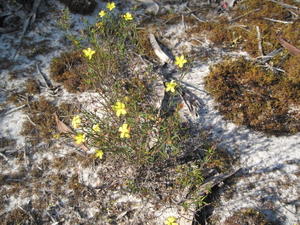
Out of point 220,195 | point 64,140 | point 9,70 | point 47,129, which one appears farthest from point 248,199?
point 9,70

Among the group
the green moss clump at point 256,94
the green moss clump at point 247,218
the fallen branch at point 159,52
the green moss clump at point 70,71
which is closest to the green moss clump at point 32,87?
the green moss clump at point 70,71

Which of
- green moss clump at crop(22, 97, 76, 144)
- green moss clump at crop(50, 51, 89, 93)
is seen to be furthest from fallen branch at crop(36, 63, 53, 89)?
green moss clump at crop(22, 97, 76, 144)

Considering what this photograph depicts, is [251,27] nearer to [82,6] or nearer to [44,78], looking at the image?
[82,6]

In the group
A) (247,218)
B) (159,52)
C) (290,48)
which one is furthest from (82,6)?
(247,218)

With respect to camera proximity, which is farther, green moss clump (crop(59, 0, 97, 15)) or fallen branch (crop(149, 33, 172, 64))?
green moss clump (crop(59, 0, 97, 15))

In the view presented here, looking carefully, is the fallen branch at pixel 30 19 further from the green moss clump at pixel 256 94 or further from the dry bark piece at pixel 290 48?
the dry bark piece at pixel 290 48

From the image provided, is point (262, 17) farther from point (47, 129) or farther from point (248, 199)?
point (47, 129)

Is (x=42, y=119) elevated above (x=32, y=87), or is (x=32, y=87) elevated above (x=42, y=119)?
(x=32, y=87)

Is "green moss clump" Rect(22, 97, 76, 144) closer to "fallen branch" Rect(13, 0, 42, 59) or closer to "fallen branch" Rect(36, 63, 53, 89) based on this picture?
"fallen branch" Rect(36, 63, 53, 89)

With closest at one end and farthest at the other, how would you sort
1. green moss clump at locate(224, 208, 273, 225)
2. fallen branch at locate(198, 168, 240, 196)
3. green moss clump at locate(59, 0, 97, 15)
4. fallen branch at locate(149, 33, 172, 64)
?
green moss clump at locate(224, 208, 273, 225), fallen branch at locate(198, 168, 240, 196), fallen branch at locate(149, 33, 172, 64), green moss clump at locate(59, 0, 97, 15)
